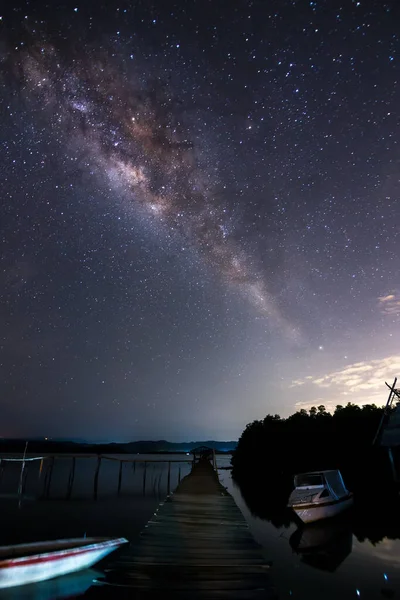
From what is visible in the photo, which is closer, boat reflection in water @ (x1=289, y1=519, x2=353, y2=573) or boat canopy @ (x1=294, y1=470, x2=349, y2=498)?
boat reflection in water @ (x1=289, y1=519, x2=353, y2=573)

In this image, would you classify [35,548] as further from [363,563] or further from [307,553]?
[363,563]

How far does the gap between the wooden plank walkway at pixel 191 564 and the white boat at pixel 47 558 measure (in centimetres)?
290

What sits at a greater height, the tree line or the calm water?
the tree line

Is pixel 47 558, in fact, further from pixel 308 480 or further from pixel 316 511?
pixel 308 480

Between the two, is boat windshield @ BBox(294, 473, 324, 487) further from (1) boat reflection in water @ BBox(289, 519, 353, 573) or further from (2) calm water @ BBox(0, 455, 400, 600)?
(2) calm water @ BBox(0, 455, 400, 600)

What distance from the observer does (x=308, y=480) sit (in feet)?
76.9

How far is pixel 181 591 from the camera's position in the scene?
22.6ft

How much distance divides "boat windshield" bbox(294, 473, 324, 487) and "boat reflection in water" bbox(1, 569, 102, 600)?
586 inches

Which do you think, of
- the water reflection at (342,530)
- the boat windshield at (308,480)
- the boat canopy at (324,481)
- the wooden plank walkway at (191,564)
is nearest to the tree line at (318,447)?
the water reflection at (342,530)

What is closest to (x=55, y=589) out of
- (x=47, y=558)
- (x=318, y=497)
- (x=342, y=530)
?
(x=47, y=558)

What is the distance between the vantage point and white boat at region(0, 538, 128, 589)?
10155 millimetres

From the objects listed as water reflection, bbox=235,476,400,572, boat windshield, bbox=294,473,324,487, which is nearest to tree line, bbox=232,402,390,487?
water reflection, bbox=235,476,400,572

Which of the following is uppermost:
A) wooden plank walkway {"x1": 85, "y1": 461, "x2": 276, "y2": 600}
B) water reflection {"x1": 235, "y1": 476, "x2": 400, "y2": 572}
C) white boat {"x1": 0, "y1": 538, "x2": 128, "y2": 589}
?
wooden plank walkway {"x1": 85, "y1": 461, "x2": 276, "y2": 600}

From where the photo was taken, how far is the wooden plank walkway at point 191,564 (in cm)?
690
